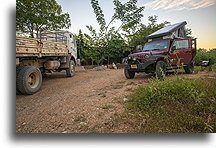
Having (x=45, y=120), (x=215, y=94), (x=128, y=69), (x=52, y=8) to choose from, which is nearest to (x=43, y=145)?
(x=45, y=120)

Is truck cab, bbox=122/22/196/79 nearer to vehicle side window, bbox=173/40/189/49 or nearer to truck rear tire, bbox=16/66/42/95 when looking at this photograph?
vehicle side window, bbox=173/40/189/49

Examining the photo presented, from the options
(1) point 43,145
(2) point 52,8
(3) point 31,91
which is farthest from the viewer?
(2) point 52,8

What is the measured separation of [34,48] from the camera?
328 cm

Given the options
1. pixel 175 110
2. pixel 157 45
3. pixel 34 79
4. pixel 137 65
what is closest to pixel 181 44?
pixel 157 45

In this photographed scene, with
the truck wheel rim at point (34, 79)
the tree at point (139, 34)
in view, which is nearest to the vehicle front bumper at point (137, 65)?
the truck wheel rim at point (34, 79)

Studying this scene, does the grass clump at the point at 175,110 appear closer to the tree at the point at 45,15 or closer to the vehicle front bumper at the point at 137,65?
the vehicle front bumper at the point at 137,65

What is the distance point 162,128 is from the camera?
1.33 m

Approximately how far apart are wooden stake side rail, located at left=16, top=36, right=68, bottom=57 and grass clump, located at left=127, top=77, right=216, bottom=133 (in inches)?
102

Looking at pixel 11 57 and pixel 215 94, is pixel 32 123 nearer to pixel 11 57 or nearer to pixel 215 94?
pixel 11 57

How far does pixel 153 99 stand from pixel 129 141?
2.43ft

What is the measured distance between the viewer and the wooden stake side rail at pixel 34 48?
269 centimetres

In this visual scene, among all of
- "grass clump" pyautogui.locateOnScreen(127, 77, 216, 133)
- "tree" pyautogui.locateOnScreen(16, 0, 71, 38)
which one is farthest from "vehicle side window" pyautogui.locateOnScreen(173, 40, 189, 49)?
"tree" pyautogui.locateOnScreen(16, 0, 71, 38)

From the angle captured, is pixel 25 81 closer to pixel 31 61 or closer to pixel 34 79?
pixel 34 79

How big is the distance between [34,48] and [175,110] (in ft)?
11.3
